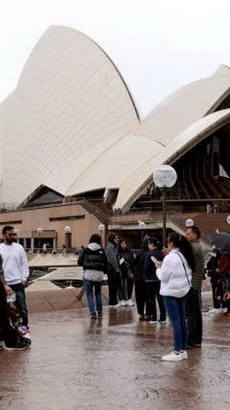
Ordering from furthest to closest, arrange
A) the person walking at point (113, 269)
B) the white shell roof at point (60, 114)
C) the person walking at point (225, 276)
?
the white shell roof at point (60, 114), the person walking at point (113, 269), the person walking at point (225, 276)

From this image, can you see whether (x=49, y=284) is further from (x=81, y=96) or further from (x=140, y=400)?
(x=81, y=96)

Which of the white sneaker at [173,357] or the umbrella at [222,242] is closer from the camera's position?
the white sneaker at [173,357]

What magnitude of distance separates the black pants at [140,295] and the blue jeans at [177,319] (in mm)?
3256

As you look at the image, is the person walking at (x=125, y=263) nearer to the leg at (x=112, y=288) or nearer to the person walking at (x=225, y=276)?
the leg at (x=112, y=288)

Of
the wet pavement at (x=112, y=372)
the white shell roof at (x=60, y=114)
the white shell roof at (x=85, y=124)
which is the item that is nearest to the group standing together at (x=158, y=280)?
the wet pavement at (x=112, y=372)

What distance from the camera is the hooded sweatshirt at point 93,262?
8.99m

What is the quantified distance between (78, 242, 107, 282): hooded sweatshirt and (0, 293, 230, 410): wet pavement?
1.08m

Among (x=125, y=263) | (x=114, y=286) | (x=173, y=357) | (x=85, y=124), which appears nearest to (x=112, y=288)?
(x=114, y=286)

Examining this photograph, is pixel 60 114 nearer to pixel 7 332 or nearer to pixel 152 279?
pixel 152 279

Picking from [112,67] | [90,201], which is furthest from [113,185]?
[112,67]

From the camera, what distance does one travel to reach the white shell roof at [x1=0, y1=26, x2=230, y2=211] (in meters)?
38.0

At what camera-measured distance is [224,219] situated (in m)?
32.9

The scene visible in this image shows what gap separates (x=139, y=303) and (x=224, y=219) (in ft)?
79.6

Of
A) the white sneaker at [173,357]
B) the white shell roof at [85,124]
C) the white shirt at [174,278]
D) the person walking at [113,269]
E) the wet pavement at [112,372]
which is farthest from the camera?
the white shell roof at [85,124]
